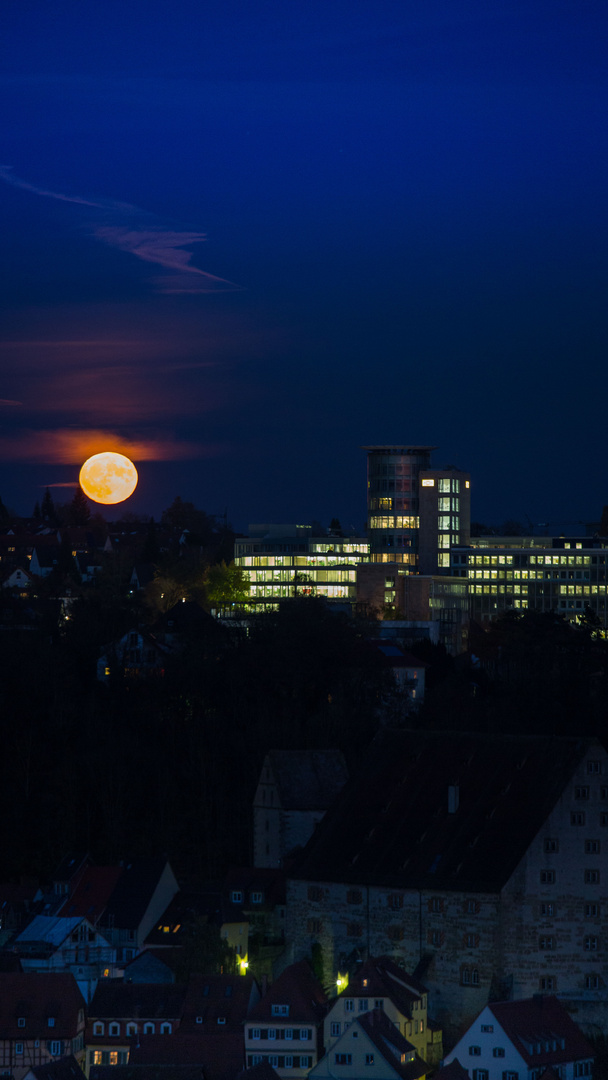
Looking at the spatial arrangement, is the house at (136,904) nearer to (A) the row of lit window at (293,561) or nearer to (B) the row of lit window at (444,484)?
(A) the row of lit window at (293,561)

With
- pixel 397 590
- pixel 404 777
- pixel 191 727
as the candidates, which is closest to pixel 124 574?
pixel 397 590

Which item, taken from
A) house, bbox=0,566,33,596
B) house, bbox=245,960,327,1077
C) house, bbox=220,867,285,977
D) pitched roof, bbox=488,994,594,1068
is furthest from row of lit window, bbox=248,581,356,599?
pitched roof, bbox=488,994,594,1068

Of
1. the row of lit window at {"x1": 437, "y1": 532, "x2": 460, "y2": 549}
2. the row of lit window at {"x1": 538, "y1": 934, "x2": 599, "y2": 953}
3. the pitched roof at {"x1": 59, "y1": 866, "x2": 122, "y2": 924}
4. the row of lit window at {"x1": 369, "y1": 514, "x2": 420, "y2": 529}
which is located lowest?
the row of lit window at {"x1": 538, "y1": 934, "x2": 599, "y2": 953}

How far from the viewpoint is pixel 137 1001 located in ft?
226

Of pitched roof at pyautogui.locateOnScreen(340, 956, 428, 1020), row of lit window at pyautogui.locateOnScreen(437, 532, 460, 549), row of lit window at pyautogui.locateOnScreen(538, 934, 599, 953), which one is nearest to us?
pitched roof at pyautogui.locateOnScreen(340, 956, 428, 1020)

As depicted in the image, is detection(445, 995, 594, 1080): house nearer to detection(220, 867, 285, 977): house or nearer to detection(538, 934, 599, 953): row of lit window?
detection(538, 934, 599, 953): row of lit window

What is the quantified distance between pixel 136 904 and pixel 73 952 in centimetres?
321

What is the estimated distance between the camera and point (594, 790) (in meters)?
71.1

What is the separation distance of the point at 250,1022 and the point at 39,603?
253 ft

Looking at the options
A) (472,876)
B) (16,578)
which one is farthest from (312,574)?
(472,876)

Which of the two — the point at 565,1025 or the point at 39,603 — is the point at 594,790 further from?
the point at 39,603

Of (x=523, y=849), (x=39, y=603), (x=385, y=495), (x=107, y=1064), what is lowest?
(x=107, y=1064)

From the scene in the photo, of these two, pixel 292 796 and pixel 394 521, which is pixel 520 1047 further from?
pixel 394 521

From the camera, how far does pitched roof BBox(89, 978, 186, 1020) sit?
68.1 metres
